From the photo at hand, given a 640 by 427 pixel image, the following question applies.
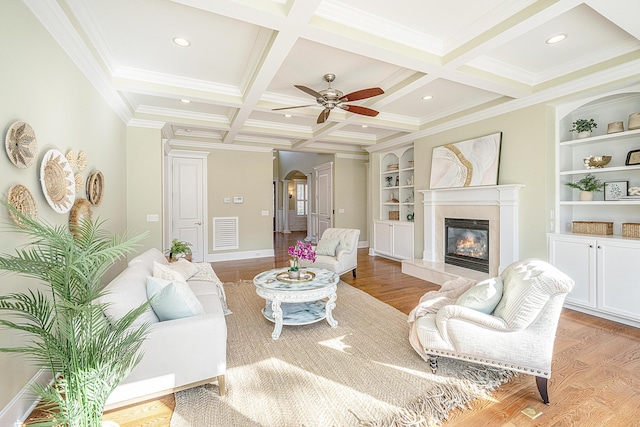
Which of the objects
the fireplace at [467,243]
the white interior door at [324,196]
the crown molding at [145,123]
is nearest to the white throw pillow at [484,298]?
the fireplace at [467,243]

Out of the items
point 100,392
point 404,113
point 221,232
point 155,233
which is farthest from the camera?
point 221,232

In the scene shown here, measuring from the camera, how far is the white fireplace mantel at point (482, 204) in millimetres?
3947

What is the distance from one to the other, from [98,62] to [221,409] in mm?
3286

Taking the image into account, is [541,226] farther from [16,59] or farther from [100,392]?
[16,59]

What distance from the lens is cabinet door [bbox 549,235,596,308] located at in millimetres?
3229

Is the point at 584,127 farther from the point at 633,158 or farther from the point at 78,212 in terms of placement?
the point at 78,212

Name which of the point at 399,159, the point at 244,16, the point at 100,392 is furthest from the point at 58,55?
the point at 399,159

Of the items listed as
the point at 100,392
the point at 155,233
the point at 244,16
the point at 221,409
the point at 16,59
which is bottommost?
the point at 221,409

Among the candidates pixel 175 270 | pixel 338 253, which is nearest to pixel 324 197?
pixel 338 253

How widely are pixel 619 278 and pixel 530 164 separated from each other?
1578 mm

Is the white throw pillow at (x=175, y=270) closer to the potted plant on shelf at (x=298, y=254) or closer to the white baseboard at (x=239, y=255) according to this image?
the potted plant on shelf at (x=298, y=254)

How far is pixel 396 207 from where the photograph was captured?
23.3ft

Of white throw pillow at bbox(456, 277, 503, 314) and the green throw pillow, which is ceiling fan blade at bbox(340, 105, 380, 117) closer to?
the green throw pillow

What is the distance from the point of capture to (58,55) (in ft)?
7.25
